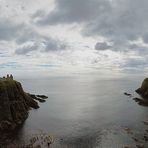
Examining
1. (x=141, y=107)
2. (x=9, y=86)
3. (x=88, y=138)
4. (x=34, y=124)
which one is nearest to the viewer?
(x=88, y=138)

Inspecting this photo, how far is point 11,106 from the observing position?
91.4 m

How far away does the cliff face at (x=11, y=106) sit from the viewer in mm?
82606

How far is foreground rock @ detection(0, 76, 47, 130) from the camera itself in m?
82.4

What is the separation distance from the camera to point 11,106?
9144cm

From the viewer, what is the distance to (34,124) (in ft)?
286

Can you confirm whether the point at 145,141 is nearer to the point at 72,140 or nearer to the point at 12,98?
the point at 72,140

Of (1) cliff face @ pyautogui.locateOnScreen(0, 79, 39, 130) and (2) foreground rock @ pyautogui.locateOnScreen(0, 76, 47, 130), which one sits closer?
(2) foreground rock @ pyautogui.locateOnScreen(0, 76, 47, 130)

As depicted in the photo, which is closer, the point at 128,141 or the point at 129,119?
the point at 128,141

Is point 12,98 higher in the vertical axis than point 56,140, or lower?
higher

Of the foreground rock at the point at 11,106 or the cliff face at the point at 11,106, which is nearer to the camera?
the foreground rock at the point at 11,106

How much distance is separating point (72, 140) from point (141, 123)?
101 feet

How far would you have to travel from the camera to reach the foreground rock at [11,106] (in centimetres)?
8236

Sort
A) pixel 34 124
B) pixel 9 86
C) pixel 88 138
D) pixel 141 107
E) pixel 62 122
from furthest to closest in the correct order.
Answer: pixel 141 107, pixel 9 86, pixel 62 122, pixel 34 124, pixel 88 138

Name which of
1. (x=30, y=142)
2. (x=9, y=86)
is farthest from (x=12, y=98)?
(x=30, y=142)
